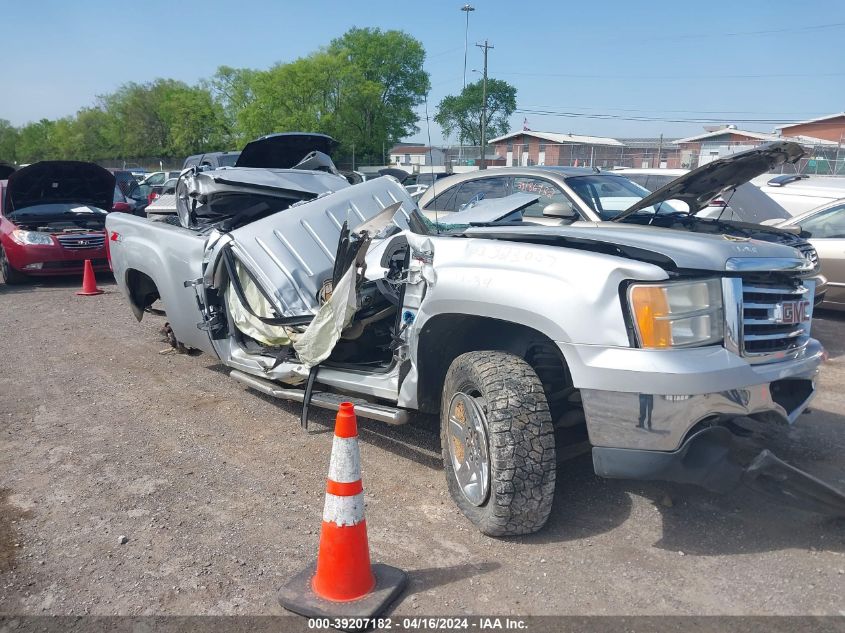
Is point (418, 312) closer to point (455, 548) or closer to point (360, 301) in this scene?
point (360, 301)

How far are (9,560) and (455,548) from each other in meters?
2.08

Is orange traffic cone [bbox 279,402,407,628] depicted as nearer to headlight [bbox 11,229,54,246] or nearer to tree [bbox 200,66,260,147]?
headlight [bbox 11,229,54,246]

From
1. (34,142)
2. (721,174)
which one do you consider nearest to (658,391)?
(721,174)

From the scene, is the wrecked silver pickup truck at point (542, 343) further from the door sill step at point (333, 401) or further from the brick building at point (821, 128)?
the brick building at point (821, 128)

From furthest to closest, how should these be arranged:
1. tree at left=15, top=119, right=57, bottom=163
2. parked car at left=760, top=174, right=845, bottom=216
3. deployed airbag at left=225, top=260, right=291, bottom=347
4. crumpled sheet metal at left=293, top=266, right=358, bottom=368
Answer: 1. tree at left=15, top=119, right=57, bottom=163
2. parked car at left=760, top=174, right=845, bottom=216
3. deployed airbag at left=225, top=260, right=291, bottom=347
4. crumpled sheet metal at left=293, top=266, right=358, bottom=368

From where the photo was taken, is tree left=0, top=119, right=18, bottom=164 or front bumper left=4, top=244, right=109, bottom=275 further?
tree left=0, top=119, right=18, bottom=164

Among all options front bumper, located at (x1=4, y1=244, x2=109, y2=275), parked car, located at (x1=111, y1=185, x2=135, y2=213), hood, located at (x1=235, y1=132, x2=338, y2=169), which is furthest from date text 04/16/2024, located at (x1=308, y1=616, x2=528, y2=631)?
parked car, located at (x1=111, y1=185, x2=135, y2=213)

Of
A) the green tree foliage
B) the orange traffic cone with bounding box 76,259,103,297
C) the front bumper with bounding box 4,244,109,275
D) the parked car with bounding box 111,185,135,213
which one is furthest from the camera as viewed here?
the green tree foliage

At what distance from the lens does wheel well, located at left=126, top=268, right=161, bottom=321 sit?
650 cm

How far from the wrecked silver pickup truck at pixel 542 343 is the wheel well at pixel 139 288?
1845 mm

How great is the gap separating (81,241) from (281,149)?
5841 millimetres

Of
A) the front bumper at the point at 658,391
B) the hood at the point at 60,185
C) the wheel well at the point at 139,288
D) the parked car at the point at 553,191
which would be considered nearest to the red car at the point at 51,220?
the hood at the point at 60,185

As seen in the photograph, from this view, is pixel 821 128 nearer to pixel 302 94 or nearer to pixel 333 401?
pixel 302 94

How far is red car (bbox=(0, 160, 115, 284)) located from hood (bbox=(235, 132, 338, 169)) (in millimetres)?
5670
